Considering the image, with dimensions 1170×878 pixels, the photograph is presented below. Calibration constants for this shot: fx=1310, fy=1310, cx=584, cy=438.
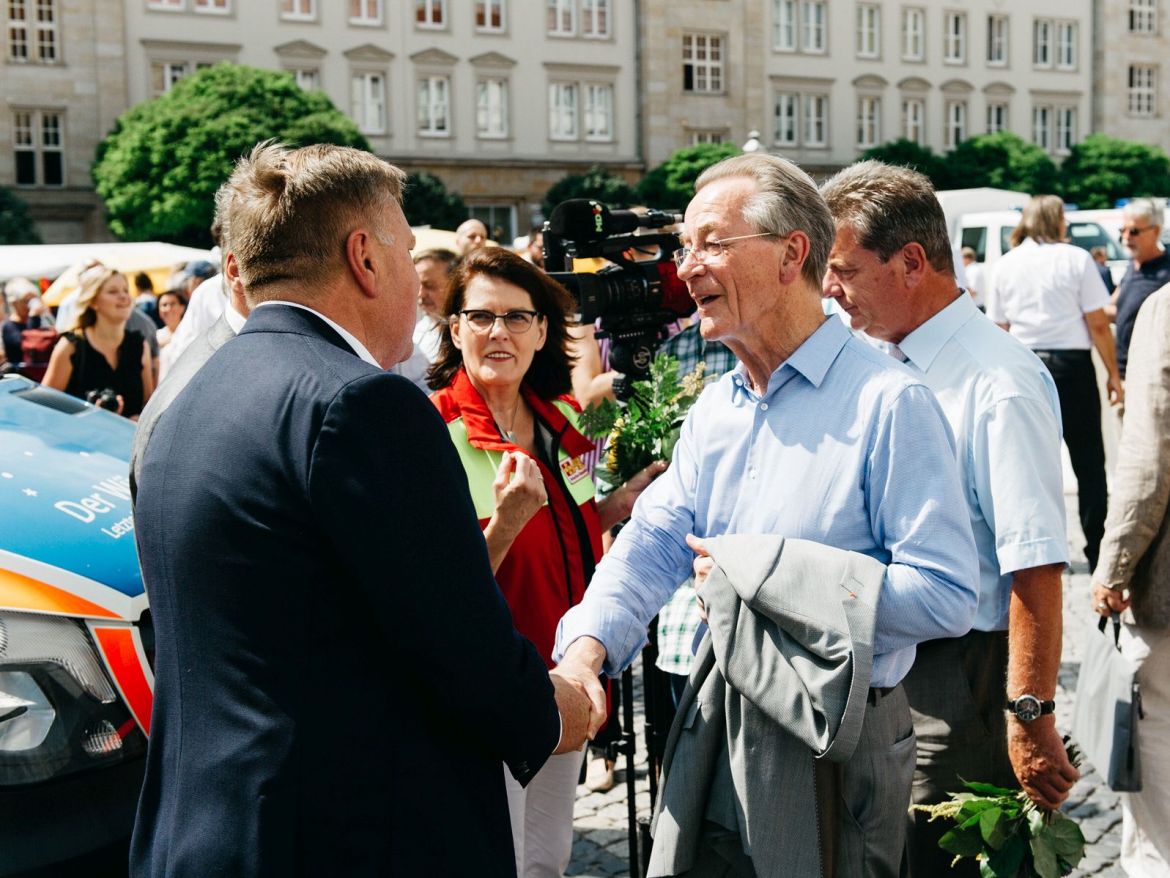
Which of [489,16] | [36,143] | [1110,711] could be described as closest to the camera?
[1110,711]

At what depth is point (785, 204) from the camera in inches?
99.6

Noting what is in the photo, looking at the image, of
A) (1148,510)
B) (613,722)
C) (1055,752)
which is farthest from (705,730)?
(613,722)

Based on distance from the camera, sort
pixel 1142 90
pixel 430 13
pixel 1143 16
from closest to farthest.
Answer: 1. pixel 430 13
2. pixel 1142 90
3. pixel 1143 16

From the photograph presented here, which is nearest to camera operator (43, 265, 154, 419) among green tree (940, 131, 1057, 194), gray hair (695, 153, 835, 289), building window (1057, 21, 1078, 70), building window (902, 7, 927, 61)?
gray hair (695, 153, 835, 289)

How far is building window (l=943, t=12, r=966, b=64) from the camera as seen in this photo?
52562mm

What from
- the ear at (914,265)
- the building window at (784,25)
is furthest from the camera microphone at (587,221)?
the building window at (784,25)

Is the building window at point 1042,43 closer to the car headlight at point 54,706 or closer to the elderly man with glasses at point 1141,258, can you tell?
the elderly man with glasses at point 1141,258

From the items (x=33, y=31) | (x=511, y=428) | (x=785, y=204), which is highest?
(x=33, y=31)

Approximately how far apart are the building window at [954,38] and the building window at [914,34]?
109cm

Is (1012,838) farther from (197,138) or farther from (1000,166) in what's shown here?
(1000,166)

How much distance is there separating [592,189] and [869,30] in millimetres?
16559

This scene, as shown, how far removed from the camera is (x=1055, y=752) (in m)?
2.75

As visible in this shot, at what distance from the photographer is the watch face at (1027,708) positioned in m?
2.73

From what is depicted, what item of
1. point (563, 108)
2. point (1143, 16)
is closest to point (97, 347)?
point (563, 108)
